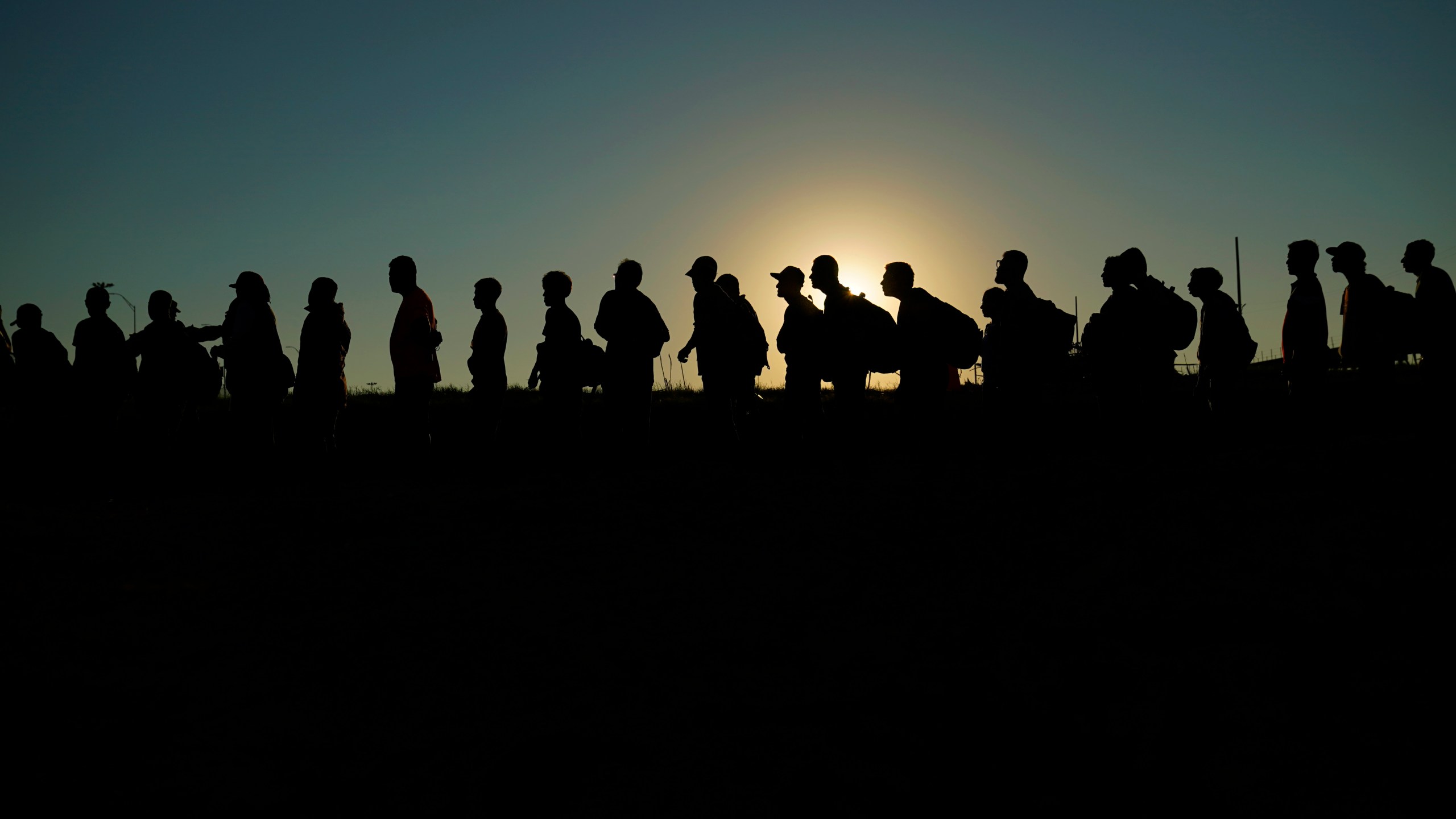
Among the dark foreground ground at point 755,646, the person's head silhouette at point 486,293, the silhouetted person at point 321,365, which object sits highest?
the person's head silhouette at point 486,293

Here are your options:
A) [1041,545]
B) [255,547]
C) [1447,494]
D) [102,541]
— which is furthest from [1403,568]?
[102,541]

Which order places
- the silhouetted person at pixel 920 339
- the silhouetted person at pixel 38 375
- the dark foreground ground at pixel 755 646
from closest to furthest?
the dark foreground ground at pixel 755 646
the silhouetted person at pixel 920 339
the silhouetted person at pixel 38 375

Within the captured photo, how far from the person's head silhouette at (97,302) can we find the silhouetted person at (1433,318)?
35.3 ft

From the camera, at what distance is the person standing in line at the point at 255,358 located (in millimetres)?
8773

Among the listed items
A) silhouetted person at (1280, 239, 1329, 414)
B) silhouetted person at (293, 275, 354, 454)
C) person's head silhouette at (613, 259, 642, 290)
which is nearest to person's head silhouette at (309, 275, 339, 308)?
silhouetted person at (293, 275, 354, 454)

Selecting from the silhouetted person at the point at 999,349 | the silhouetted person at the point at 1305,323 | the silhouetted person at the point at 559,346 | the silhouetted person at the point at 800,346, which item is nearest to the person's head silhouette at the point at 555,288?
the silhouetted person at the point at 559,346

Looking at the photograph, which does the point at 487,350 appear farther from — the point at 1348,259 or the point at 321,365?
the point at 1348,259

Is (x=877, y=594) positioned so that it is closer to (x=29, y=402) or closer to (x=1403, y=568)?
(x=1403, y=568)

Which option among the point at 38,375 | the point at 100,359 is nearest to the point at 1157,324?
the point at 100,359

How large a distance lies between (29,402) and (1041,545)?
8794mm

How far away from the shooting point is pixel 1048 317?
9070mm

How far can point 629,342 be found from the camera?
9.80 metres

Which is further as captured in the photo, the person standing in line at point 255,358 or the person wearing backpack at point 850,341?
the person wearing backpack at point 850,341

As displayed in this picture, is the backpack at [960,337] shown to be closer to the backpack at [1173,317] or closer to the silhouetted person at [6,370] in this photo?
the backpack at [1173,317]
